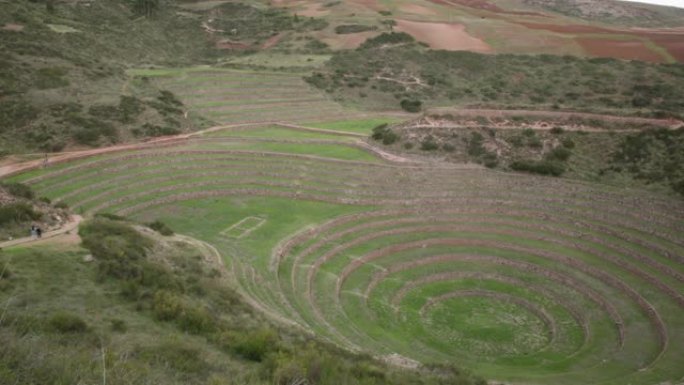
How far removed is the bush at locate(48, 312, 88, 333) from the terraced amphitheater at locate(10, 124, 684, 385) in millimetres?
7663

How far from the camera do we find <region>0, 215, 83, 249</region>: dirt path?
20.3 metres

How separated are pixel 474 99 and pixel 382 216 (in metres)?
33.6

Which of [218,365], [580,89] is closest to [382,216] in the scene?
[218,365]

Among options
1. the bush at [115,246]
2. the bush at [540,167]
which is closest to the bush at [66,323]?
the bush at [115,246]

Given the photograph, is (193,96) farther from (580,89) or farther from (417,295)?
(580,89)

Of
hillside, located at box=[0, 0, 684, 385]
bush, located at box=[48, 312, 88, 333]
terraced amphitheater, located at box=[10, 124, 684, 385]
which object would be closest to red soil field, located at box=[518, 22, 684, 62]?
hillside, located at box=[0, 0, 684, 385]

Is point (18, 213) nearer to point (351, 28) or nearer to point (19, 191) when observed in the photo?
point (19, 191)

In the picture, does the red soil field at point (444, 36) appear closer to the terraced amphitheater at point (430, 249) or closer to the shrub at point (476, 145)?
the shrub at point (476, 145)

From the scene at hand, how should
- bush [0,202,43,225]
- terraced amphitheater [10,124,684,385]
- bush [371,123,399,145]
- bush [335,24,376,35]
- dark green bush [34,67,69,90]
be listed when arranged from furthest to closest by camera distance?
bush [335,24,376,35] < dark green bush [34,67,69,90] < bush [371,123,399,145] < terraced amphitheater [10,124,684,385] < bush [0,202,43,225]

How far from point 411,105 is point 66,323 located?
50.0 meters

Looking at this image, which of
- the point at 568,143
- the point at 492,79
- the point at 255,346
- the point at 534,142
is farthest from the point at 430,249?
the point at 492,79

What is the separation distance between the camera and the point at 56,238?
21.0 m

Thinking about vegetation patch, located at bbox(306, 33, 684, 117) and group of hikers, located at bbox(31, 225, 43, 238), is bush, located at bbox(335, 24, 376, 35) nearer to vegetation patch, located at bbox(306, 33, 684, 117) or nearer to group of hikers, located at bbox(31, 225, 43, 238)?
vegetation patch, located at bbox(306, 33, 684, 117)

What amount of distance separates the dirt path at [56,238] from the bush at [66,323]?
26.5ft
